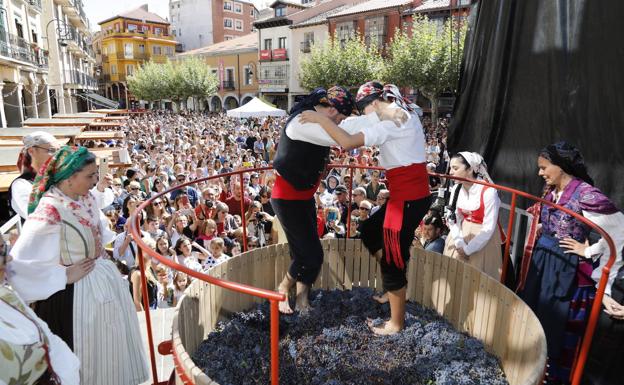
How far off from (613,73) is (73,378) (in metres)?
4.72

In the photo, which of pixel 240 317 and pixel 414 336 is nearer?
pixel 414 336

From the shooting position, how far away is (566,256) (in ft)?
11.1

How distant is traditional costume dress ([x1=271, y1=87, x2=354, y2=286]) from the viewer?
306cm

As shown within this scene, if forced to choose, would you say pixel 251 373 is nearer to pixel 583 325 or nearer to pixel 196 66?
pixel 583 325

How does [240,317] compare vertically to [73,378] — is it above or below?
below

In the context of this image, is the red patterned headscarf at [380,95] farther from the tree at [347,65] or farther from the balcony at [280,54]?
the balcony at [280,54]

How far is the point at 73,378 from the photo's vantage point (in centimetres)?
203

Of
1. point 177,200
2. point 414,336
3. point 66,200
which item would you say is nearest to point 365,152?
point 177,200

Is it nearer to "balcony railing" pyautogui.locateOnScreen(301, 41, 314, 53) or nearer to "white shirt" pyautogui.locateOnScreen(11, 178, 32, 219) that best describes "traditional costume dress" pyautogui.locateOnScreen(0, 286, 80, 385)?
"white shirt" pyautogui.locateOnScreen(11, 178, 32, 219)

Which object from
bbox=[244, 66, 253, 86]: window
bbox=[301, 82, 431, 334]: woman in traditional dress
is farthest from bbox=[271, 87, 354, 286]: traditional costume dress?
bbox=[244, 66, 253, 86]: window

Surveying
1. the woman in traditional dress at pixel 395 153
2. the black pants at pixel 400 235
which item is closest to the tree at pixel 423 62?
the black pants at pixel 400 235

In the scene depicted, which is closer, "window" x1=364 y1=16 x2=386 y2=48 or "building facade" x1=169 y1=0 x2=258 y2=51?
"window" x1=364 y1=16 x2=386 y2=48

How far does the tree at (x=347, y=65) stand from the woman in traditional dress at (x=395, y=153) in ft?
88.8

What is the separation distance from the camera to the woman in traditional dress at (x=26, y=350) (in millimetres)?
1686
